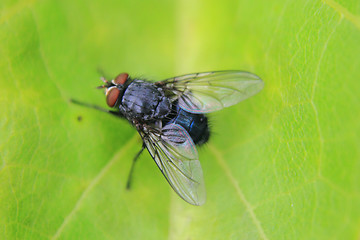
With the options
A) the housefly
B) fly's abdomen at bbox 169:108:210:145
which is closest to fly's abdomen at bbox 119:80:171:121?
the housefly

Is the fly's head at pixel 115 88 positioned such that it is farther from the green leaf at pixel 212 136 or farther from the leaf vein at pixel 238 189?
the leaf vein at pixel 238 189

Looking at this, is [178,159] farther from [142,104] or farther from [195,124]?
[142,104]

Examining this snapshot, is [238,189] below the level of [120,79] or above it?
below

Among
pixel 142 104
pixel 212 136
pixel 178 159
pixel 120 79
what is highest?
pixel 120 79

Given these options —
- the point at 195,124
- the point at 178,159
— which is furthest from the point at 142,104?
the point at 178,159

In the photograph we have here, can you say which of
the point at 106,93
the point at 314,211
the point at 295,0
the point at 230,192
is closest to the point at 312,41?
the point at 295,0
